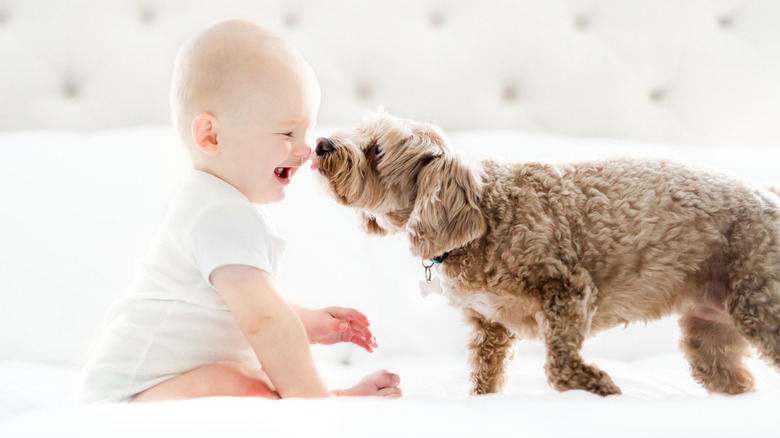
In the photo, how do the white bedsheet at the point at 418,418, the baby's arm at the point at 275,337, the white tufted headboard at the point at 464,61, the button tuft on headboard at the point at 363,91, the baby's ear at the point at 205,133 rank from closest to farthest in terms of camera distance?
→ the white bedsheet at the point at 418,418 → the baby's arm at the point at 275,337 → the baby's ear at the point at 205,133 → the white tufted headboard at the point at 464,61 → the button tuft on headboard at the point at 363,91

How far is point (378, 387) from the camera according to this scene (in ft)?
3.60

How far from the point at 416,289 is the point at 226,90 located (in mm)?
898

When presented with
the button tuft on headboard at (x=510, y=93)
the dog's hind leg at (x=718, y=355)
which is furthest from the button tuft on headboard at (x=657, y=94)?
the dog's hind leg at (x=718, y=355)

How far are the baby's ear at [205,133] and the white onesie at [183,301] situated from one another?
6 centimetres

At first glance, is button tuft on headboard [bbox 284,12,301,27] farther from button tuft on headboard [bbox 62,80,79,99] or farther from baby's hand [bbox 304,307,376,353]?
baby's hand [bbox 304,307,376,353]

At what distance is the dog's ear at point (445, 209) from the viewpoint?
44.6 inches

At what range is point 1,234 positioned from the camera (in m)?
1.70

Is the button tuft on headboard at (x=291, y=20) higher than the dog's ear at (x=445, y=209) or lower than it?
higher

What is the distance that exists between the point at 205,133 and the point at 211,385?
1.51ft

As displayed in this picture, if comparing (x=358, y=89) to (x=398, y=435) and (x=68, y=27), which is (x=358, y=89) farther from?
(x=398, y=435)

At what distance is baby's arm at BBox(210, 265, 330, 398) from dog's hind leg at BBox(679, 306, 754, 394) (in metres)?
0.81

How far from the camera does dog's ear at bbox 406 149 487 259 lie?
44.6 inches

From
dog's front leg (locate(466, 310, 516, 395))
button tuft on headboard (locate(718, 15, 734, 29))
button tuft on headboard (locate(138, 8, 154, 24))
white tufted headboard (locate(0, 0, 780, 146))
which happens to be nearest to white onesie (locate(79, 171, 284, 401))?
dog's front leg (locate(466, 310, 516, 395))

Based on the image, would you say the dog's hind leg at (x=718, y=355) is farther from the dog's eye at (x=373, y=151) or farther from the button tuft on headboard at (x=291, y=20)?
the button tuft on headboard at (x=291, y=20)
